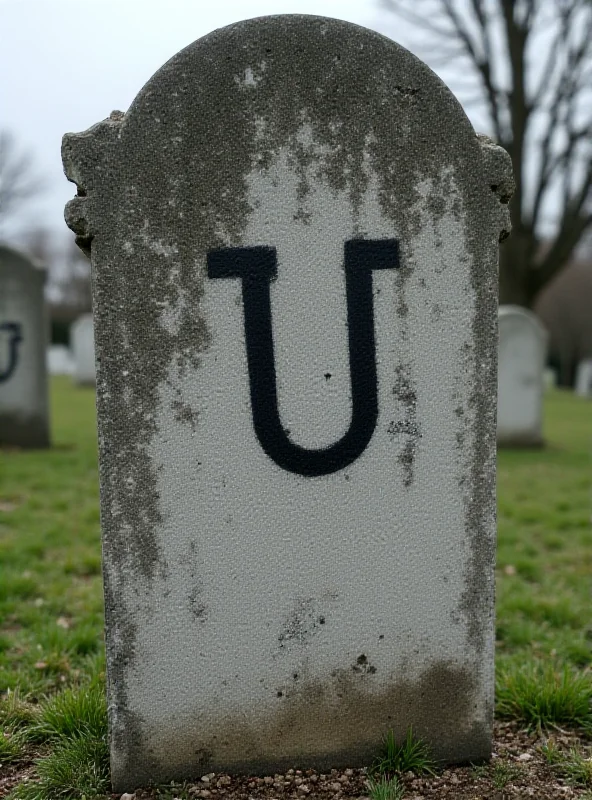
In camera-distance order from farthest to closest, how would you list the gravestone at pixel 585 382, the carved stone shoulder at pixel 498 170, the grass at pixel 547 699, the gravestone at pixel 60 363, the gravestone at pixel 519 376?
the gravestone at pixel 60 363 → the gravestone at pixel 585 382 → the gravestone at pixel 519 376 → the grass at pixel 547 699 → the carved stone shoulder at pixel 498 170

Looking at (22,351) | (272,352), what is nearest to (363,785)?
(272,352)

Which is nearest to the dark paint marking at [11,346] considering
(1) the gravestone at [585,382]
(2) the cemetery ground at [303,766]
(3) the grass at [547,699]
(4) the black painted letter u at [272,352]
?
(2) the cemetery ground at [303,766]

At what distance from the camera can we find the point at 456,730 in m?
2.30

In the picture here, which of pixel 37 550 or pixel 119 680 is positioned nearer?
pixel 119 680

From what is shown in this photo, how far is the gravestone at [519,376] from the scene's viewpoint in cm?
908

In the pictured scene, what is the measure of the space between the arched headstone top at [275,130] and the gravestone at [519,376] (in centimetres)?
709

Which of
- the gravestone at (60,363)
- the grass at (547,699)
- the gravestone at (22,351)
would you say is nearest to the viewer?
the grass at (547,699)

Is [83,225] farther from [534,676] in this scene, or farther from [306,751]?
[534,676]

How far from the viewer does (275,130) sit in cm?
208

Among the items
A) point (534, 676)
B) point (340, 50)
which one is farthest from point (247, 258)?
point (534, 676)

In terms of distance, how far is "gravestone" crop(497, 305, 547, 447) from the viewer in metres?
9.08

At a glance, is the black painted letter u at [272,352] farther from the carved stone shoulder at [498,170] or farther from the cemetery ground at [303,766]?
the cemetery ground at [303,766]

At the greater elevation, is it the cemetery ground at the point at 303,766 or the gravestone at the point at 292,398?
the gravestone at the point at 292,398

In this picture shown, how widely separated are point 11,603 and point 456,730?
2374mm
